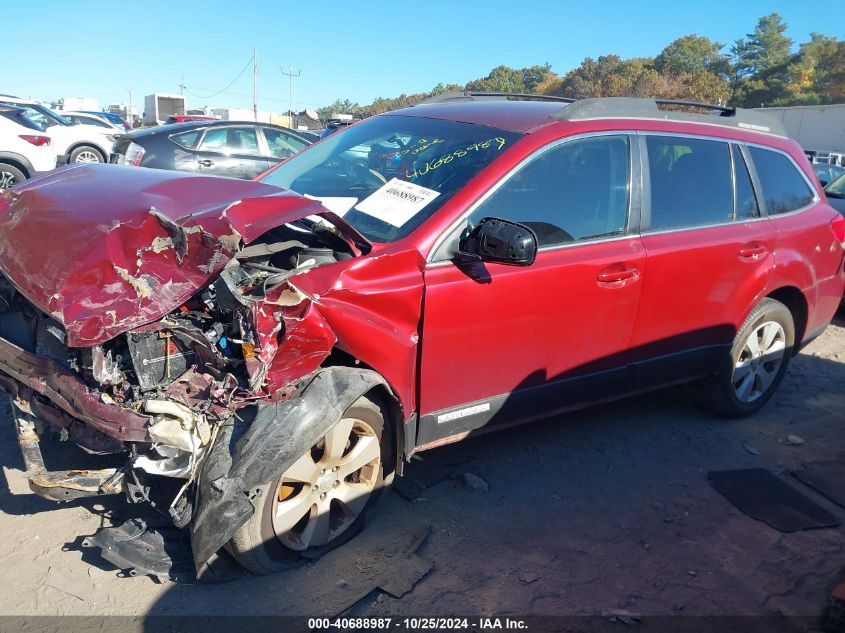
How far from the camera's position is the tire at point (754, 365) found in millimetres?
4441

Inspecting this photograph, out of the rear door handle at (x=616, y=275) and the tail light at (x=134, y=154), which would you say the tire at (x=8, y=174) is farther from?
the rear door handle at (x=616, y=275)

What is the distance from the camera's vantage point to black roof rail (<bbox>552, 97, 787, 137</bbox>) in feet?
11.8

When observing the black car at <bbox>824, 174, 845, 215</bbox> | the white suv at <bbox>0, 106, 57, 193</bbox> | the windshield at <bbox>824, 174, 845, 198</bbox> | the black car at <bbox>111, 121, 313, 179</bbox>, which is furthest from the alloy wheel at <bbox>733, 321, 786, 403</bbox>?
the white suv at <bbox>0, 106, 57, 193</bbox>

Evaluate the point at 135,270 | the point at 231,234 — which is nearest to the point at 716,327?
the point at 231,234

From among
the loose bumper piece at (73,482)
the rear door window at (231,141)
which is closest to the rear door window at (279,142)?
the rear door window at (231,141)

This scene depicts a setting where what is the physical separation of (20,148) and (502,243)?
10.8 metres

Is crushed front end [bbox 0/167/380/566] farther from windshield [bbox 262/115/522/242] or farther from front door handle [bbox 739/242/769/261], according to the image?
front door handle [bbox 739/242/769/261]

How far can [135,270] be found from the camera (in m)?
2.54

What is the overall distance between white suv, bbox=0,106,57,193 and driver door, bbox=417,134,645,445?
10.3 m

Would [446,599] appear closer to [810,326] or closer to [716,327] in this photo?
[716,327]

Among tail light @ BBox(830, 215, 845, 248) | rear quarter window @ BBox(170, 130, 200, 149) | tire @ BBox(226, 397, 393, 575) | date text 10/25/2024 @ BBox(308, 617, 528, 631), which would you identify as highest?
rear quarter window @ BBox(170, 130, 200, 149)

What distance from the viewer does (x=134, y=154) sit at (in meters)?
9.13

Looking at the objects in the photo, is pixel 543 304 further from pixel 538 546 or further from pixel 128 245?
pixel 128 245

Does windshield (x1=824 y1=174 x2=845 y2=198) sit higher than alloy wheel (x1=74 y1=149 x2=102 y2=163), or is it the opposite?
windshield (x1=824 y1=174 x2=845 y2=198)
